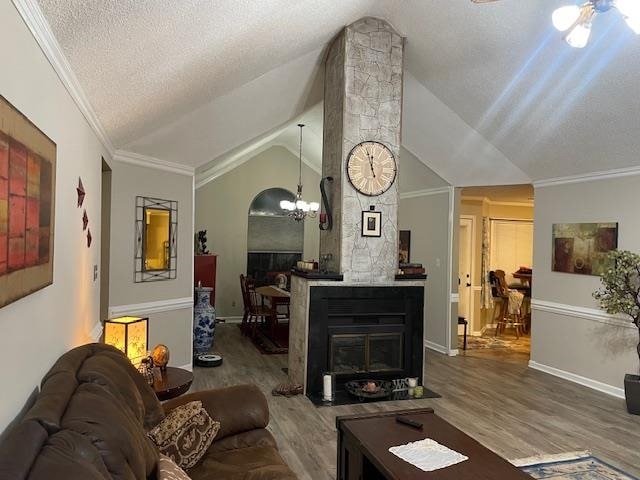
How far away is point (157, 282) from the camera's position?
5.02 metres

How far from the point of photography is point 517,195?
7.67m

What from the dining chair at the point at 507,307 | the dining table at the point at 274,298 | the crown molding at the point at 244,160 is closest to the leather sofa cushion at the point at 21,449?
the dining table at the point at 274,298

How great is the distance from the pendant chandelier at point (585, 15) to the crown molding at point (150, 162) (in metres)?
3.81

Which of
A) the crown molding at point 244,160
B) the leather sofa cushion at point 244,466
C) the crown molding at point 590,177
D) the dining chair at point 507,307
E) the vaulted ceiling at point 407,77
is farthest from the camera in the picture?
the crown molding at point 244,160

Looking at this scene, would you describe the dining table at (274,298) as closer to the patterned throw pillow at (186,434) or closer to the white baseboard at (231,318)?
the white baseboard at (231,318)

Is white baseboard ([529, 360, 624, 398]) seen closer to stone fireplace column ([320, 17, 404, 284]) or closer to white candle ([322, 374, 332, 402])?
stone fireplace column ([320, 17, 404, 284])

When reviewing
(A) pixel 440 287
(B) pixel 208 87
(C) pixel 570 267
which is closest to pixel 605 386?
(C) pixel 570 267

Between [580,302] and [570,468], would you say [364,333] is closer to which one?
[570,468]

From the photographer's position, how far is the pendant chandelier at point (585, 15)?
2.22 m

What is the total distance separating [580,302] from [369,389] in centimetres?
268

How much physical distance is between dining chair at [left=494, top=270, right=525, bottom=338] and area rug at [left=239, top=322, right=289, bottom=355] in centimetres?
377

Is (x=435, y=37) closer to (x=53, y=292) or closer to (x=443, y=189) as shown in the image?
(x=443, y=189)

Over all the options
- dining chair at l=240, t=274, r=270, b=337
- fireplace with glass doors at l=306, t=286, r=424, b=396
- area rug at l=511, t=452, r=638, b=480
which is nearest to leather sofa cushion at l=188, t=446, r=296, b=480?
area rug at l=511, t=452, r=638, b=480

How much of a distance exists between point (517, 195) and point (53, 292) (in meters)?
7.19
